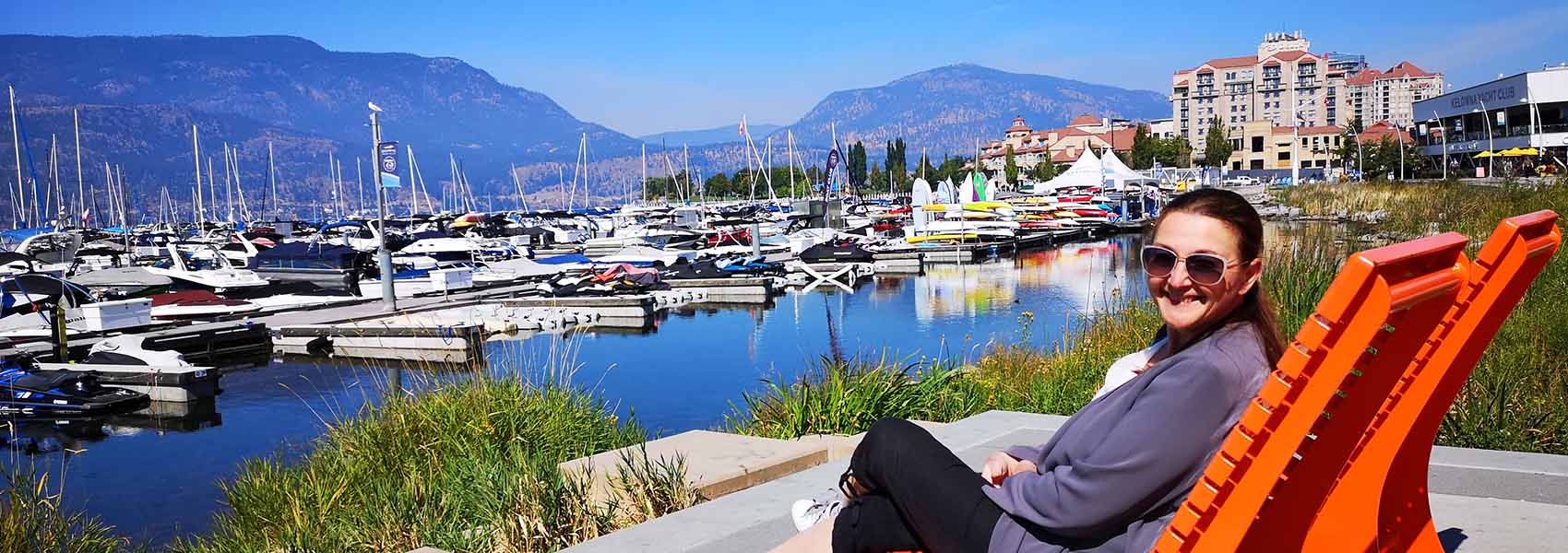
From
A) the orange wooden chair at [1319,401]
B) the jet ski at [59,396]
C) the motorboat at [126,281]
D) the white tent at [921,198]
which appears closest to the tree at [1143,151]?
the white tent at [921,198]

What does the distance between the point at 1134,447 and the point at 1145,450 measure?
0.07 ft

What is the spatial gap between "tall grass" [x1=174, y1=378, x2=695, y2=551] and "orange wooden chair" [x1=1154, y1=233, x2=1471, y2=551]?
3051 millimetres

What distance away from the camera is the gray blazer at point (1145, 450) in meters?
2.18

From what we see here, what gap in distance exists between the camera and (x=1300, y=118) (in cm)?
13950

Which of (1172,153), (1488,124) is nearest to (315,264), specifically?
(1488,124)

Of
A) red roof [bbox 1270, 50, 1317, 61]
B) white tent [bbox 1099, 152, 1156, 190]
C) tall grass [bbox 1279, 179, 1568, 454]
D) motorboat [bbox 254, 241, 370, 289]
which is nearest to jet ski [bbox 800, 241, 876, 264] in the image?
motorboat [bbox 254, 241, 370, 289]

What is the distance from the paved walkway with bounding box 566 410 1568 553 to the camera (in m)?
3.50

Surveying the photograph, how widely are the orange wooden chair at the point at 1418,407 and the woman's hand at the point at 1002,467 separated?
792mm

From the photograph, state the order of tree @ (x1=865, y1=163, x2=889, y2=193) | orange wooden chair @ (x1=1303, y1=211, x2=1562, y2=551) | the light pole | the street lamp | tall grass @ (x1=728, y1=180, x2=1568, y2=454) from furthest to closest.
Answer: tree @ (x1=865, y1=163, x2=889, y2=193), the street lamp, the light pole, tall grass @ (x1=728, y1=180, x2=1568, y2=454), orange wooden chair @ (x1=1303, y1=211, x2=1562, y2=551)

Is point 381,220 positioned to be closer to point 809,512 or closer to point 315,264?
point 315,264

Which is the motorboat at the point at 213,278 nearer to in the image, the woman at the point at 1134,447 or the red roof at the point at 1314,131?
the woman at the point at 1134,447

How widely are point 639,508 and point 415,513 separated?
1.09 metres

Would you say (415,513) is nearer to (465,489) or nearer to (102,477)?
(465,489)

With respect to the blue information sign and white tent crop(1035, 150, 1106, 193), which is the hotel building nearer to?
white tent crop(1035, 150, 1106, 193)
